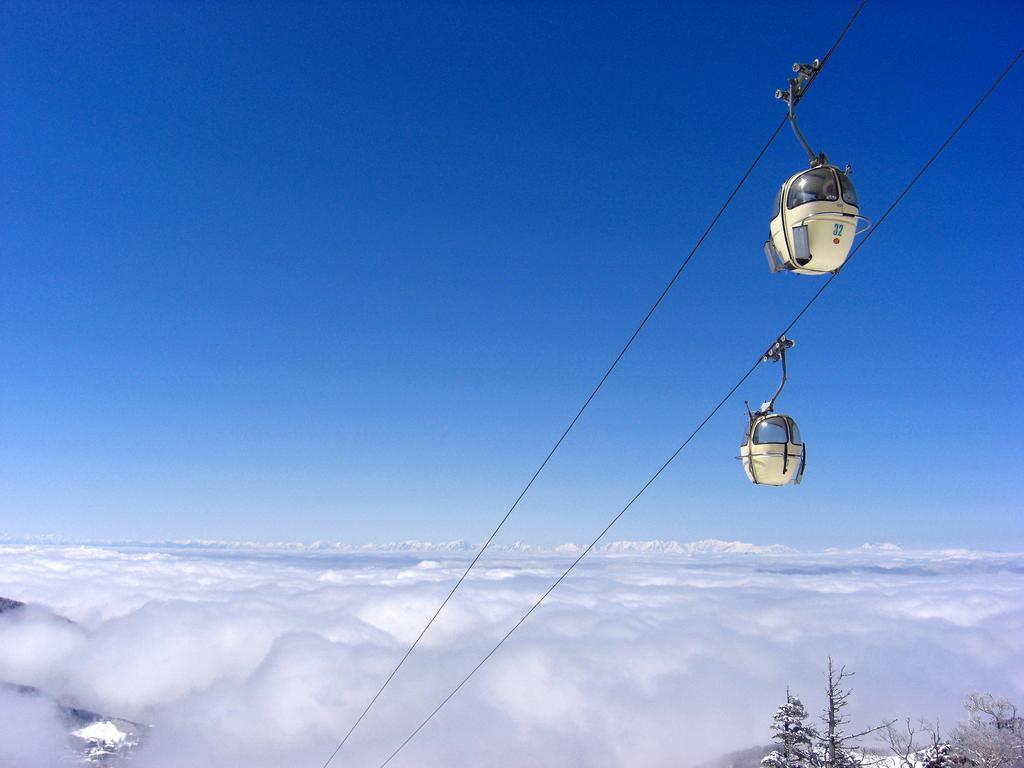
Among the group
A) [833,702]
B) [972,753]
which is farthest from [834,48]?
[972,753]

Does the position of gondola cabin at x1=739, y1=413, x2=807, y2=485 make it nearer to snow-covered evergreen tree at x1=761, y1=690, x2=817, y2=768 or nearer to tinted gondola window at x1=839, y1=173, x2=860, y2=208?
tinted gondola window at x1=839, y1=173, x2=860, y2=208

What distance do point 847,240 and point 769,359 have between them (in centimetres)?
242

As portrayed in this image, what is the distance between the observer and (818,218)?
5859mm

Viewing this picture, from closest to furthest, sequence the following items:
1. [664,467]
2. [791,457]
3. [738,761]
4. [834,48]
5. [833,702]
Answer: [834,48], [791,457], [664,467], [833,702], [738,761]

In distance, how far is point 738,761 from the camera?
493 ft

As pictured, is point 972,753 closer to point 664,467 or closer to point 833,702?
point 833,702

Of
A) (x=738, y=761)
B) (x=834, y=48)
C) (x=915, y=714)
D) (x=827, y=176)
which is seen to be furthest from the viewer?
(x=915, y=714)

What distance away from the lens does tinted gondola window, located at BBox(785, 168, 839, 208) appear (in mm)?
5867

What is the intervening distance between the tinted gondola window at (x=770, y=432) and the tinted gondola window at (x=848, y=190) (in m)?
3.13

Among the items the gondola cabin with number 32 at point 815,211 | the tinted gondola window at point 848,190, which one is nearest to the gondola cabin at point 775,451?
the gondola cabin with number 32 at point 815,211

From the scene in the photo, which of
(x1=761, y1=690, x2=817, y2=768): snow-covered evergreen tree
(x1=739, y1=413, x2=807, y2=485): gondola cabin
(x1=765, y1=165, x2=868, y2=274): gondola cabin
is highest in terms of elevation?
(x1=765, y1=165, x2=868, y2=274): gondola cabin

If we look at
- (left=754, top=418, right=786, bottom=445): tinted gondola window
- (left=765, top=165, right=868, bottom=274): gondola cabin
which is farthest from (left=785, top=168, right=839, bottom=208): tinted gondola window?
(left=754, top=418, right=786, bottom=445): tinted gondola window

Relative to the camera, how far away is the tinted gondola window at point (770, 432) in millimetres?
7941

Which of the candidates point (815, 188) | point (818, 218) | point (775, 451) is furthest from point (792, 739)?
point (815, 188)
